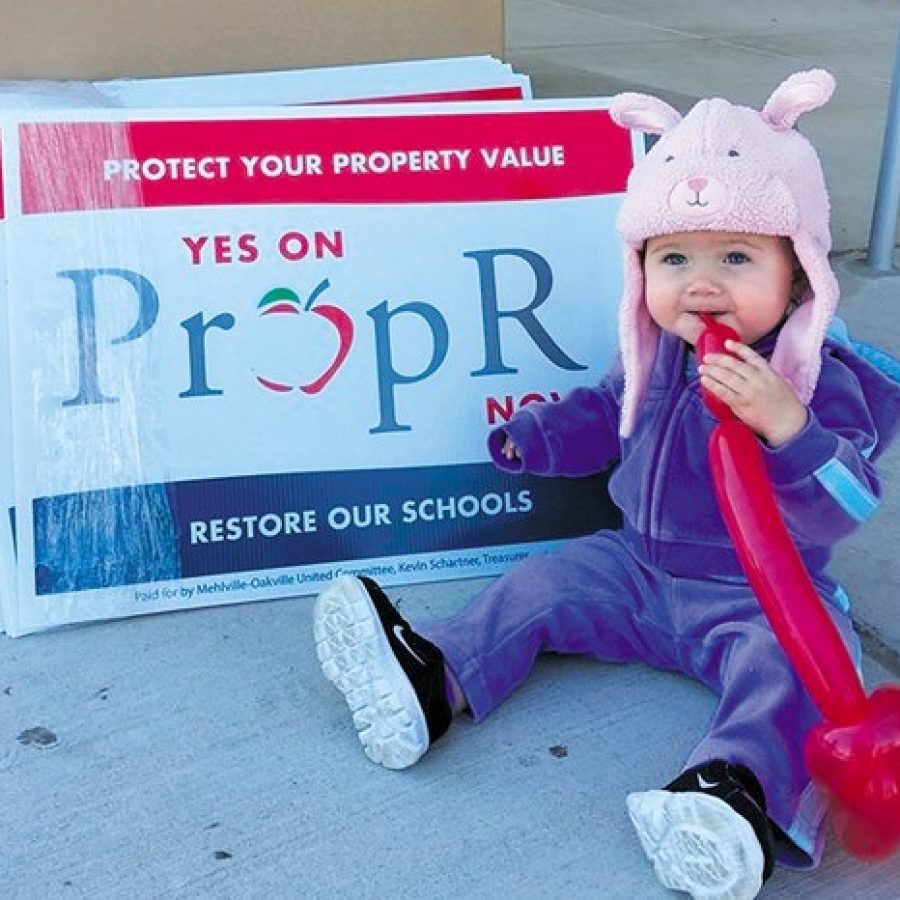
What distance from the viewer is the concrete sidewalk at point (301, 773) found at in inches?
74.7

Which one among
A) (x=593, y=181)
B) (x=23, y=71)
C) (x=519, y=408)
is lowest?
(x=519, y=408)

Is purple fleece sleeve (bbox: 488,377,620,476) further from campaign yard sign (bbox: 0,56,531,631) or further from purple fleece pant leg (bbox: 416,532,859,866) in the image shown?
campaign yard sign (bbox: 0,56,531,631)

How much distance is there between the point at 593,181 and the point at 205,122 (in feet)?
2.24

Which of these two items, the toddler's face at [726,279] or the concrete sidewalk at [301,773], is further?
the toddler's face at [726,279]

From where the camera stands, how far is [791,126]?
210 centimetres

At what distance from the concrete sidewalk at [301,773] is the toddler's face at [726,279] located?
0.58m

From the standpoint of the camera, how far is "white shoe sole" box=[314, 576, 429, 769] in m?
2.07

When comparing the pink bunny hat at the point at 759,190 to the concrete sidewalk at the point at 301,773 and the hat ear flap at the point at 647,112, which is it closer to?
the hat ear flap at the point at 647,112

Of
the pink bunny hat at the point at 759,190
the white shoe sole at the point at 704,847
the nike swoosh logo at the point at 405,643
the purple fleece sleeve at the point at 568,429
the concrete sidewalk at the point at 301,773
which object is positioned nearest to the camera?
the white shoe sole at the point at 704,847

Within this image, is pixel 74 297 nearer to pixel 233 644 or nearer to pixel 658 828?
pixel 233 644

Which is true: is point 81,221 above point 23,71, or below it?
below

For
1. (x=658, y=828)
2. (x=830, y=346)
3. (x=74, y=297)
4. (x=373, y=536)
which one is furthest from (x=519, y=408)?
(x=658, y=828)

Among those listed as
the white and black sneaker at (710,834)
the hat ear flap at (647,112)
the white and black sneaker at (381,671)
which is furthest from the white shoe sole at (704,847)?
the hat ear flap at (647,112)

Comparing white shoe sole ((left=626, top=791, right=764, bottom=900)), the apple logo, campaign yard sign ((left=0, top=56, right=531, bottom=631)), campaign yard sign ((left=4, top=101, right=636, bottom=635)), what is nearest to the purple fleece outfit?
white shoe sole ((left=626, top=791, right=764, bottom=900))
